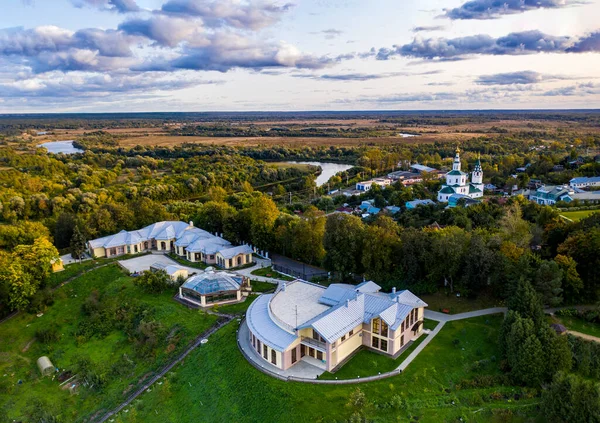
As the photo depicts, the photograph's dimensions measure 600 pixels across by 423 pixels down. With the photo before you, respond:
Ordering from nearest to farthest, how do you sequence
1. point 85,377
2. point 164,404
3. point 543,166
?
point 164,404 < point 85,377 < point 543,166

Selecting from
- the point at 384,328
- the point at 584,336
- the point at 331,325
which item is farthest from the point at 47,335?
the point at 584,336

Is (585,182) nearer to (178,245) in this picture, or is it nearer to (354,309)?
(354,309)

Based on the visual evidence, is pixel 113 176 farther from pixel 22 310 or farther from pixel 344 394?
pixel 344 394

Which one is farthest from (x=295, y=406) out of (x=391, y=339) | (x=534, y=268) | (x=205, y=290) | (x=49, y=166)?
(x=49, y=166)

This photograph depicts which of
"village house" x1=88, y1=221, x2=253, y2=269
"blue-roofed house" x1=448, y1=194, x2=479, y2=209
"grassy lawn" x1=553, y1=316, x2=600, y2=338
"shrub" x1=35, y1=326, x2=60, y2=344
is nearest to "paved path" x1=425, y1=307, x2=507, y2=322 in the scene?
"grassy lawn" x1=553, y1=316, x2=600, y2=338

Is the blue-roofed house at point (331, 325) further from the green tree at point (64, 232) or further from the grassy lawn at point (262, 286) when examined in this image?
the green tree at point (64, 232)

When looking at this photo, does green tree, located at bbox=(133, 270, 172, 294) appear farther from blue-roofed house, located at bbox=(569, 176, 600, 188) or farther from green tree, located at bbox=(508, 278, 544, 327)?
blue-roofed house, located at bbox=(569, 176, 600, 188)
